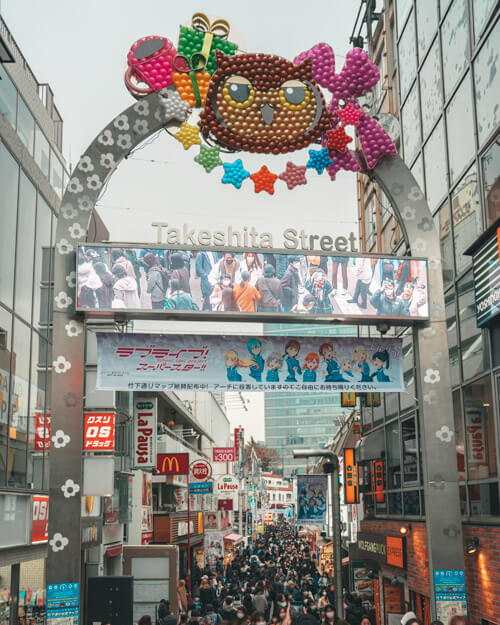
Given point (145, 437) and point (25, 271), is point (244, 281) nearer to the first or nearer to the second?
point (25, 271)

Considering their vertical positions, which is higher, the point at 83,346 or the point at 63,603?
the point at 83,346

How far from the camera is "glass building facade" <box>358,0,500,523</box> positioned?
13148 millimetres

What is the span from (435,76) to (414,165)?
269cm

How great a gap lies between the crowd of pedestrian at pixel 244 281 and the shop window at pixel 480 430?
183cm

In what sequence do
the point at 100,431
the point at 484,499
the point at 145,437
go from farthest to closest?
1. the point at 145,437
2. the point at 100,431
3. the point at 484,499

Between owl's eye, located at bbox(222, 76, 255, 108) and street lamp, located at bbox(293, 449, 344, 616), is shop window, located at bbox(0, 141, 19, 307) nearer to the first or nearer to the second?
owl's eye, located at bbox(222, 76, 255, 108)

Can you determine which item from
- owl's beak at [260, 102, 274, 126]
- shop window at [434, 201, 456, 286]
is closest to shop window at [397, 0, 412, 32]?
shop window at [434, 201, 456, 286]

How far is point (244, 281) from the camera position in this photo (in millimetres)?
13758

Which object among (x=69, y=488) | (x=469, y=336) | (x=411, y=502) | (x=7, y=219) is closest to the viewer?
(x=69, y=488)

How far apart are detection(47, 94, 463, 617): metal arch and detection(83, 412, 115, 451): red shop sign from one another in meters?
7.21

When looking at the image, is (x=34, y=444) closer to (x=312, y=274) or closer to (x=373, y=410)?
(x=312, y=274)

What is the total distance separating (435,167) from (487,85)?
387 cm

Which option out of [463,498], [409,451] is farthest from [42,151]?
[463,498]

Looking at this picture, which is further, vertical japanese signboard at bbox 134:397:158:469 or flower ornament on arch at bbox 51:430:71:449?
vertical japanese signboard at bbox 134:397:158:469
